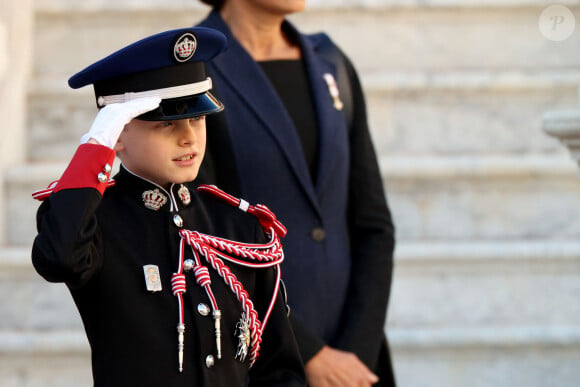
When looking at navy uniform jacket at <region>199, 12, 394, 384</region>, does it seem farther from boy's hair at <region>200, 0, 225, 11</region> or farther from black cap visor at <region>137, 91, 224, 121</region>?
black cap visor at <region>137, 91, 224, 121</region>

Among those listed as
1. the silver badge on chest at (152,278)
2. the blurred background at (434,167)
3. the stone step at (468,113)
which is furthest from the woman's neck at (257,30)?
the stone step at (468,113)

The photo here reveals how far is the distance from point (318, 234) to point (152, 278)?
672mm

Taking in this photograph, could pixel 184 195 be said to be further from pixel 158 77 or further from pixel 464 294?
pixel 464 294

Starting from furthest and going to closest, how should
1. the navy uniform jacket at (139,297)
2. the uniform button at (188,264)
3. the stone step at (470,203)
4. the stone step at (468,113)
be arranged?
the stone step at (468,113) → the stone step at (470,203) → the uniform button at (188,264) → the navy uniform jacket at (139,297)

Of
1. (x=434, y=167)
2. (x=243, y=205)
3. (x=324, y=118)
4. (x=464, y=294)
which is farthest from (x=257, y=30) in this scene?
(x=464, y=294)

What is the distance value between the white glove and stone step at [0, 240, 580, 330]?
1.78m

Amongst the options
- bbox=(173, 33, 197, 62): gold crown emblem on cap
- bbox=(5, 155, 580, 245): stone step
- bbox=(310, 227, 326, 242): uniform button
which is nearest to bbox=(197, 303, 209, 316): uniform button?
bbox=(173, 33, 197, 62): gold crown emblem on cap

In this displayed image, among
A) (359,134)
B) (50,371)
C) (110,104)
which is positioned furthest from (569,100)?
(110,104)

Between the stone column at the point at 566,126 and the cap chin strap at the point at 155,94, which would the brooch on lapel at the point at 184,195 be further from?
the stone column at the point at 566,126

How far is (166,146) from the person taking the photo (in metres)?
1.56

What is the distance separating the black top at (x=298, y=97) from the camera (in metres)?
2.26

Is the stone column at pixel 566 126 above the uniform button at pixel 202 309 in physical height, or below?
above

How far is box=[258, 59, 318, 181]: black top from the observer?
7.41 ft

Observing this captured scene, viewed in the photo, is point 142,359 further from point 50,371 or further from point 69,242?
point 50,371
